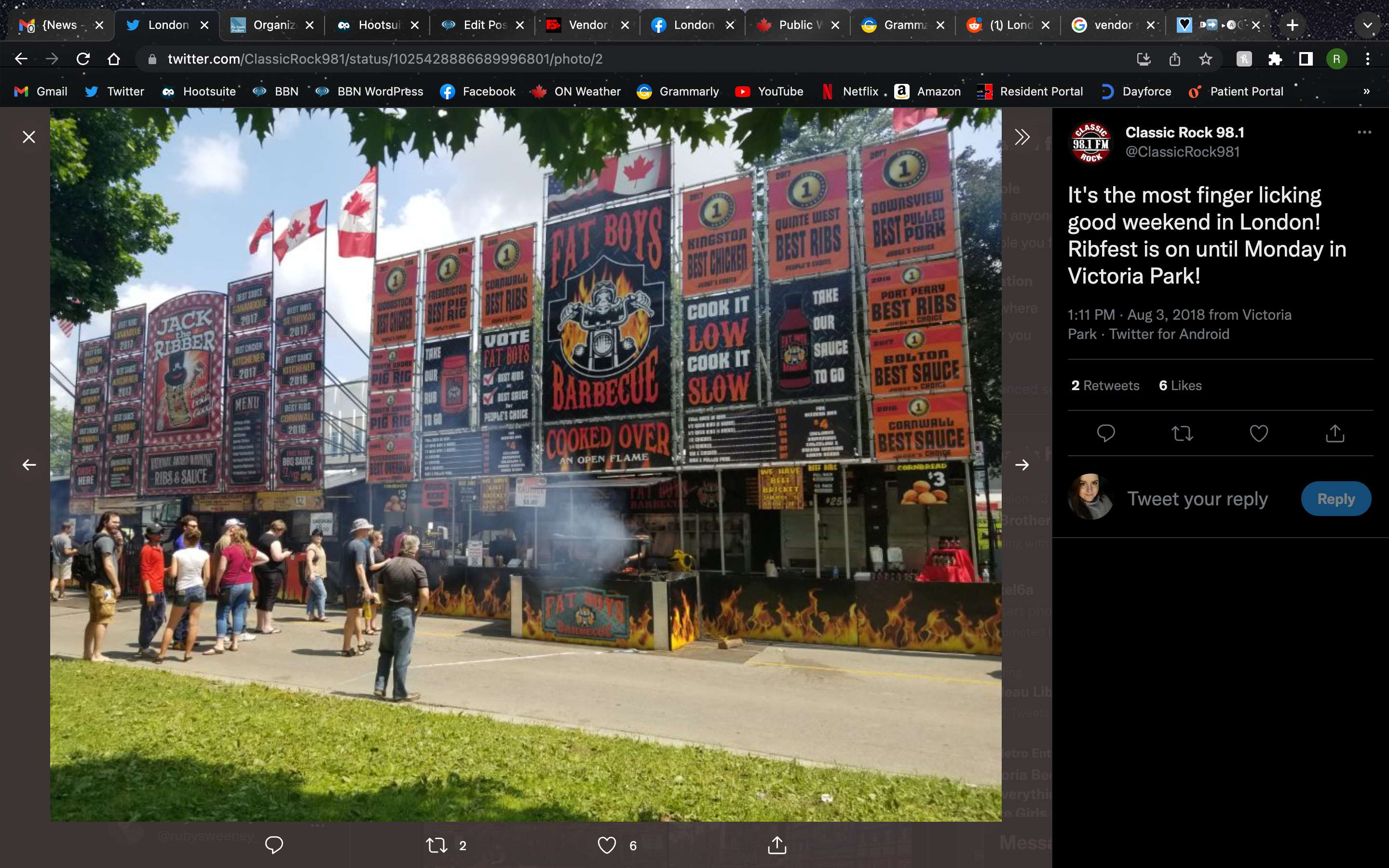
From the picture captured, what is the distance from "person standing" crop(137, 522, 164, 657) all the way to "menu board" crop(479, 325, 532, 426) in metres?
5.10

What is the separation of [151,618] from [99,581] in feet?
2.32

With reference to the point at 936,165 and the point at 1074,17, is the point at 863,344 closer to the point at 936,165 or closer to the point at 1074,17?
the point at 936,165

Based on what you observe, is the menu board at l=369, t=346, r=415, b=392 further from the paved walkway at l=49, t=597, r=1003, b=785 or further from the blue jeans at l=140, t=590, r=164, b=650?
the blue jeans at l=140, t=590, r=164, b=650

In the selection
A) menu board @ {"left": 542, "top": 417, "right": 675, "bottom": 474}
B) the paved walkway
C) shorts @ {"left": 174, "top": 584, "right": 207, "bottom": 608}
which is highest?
menu board @ {"left": 542, "top": 417, "right": 675, "bottom": 474}

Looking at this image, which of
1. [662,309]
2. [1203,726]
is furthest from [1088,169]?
[662,309]

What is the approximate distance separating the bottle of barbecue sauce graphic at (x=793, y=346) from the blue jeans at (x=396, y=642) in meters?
6.74

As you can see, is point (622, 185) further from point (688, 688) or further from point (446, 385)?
point (688, 688)

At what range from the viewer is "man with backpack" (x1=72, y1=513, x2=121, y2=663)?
6711mm

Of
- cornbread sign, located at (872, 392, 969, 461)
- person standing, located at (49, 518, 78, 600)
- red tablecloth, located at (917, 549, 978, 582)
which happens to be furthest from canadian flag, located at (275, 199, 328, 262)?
red tablecloth, located at (917, 549, 978, 582)

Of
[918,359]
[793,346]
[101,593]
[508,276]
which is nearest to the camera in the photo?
[101,593]

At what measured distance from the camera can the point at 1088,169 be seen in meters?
2.71

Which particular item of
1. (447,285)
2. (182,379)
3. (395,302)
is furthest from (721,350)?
(182,379)

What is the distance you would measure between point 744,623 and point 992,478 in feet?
27.0

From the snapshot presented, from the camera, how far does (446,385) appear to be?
11.6 metres
